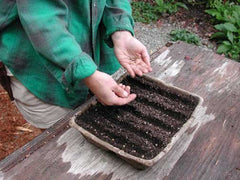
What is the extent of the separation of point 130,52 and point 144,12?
279 centimetres

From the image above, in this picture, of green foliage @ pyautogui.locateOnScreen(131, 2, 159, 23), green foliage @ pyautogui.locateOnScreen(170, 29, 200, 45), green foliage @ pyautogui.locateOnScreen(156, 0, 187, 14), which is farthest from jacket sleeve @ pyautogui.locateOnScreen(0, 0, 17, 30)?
green foliage @ pyautogui.locateOnScreen(156, 0, 187, 14)

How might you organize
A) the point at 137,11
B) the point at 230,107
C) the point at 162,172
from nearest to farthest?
the point at 162,172 < the point at 230,107 < the point at 137,11

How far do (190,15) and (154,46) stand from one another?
3.01ft

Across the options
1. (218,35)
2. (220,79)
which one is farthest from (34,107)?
(218,35)

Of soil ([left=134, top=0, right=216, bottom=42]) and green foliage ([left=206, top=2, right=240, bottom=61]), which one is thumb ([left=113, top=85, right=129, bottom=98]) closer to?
green foliage ([left=206, top=2, right=240, bottom=61])

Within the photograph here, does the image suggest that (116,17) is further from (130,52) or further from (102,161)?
(102,161)

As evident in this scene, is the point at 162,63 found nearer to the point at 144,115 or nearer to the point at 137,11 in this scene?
the point at 144,115

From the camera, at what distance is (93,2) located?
4.26 ft

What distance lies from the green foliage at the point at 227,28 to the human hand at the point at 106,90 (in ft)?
8.01

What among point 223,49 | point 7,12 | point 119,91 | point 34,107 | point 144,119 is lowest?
point 223,49

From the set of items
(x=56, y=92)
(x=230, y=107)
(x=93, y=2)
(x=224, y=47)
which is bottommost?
(x=224, y=47)

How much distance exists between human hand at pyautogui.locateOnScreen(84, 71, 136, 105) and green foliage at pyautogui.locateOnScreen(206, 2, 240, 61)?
8.01ft

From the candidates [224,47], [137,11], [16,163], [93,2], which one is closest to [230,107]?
[93,2]

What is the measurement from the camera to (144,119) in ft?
3.89
